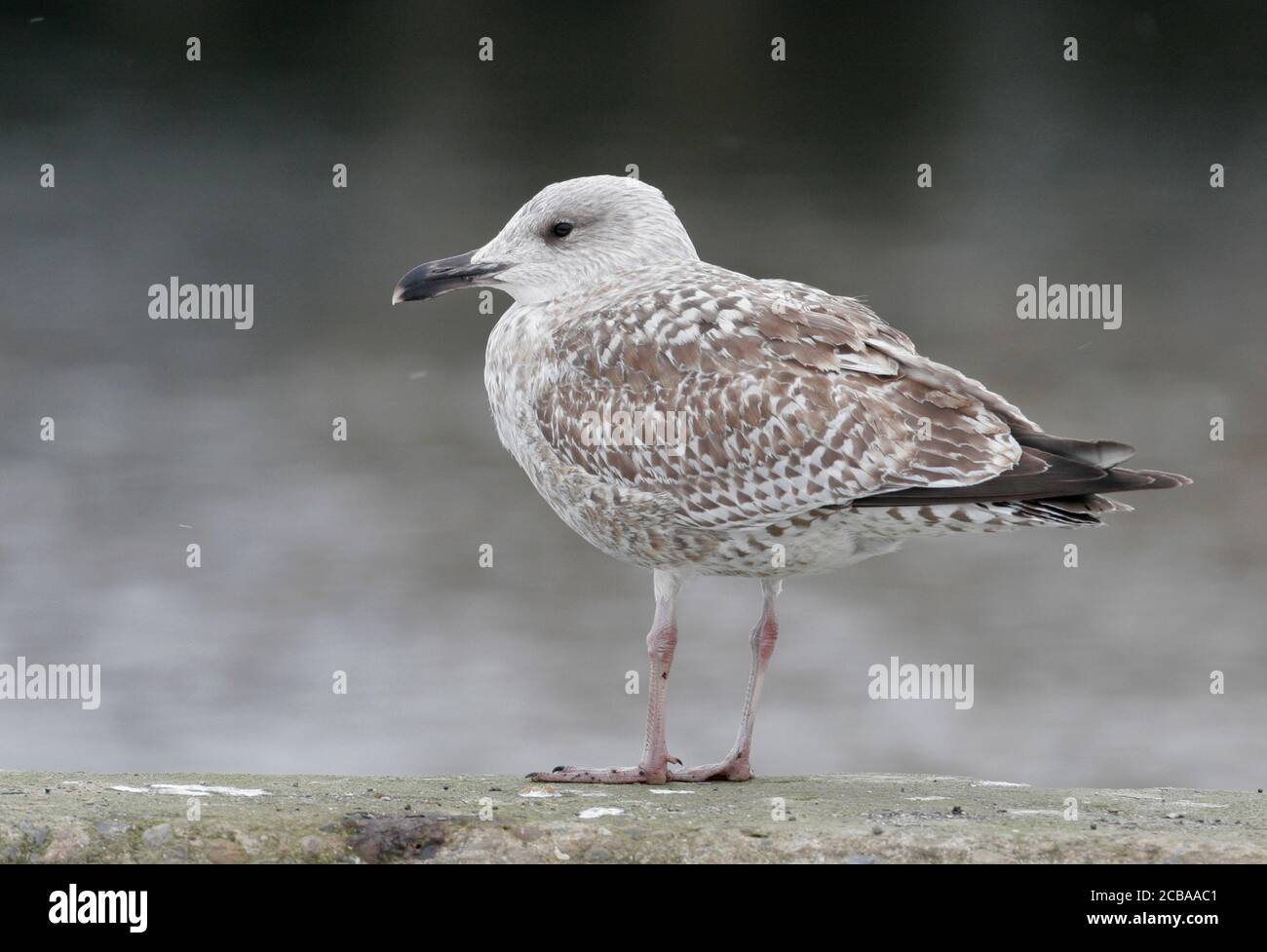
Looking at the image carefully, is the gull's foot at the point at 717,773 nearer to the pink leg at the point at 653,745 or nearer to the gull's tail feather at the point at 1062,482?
the pink leg at the point at 653,745

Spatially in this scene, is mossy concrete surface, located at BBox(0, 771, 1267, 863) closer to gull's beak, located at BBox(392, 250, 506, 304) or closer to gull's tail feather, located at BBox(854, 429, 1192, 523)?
gull's tail feather, located at BBox(854, 429, 1192, 523)

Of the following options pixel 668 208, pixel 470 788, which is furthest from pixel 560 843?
pixel 668 208

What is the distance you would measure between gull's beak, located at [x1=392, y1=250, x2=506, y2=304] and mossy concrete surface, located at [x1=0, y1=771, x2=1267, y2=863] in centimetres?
246

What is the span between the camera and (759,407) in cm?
688

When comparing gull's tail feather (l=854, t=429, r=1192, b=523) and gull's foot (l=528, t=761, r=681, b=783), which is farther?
gull's foot (l=528, t=761, r=681, b=783)

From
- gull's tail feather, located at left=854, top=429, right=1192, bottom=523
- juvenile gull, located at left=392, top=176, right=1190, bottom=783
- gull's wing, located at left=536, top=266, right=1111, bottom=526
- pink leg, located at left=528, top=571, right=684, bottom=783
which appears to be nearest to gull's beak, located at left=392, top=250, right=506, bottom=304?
juvenile gull, located at left=392, top=176, right=1190, bottom=783

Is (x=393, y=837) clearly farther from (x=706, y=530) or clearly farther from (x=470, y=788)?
(x=706, y=530)

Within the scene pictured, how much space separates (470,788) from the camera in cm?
691

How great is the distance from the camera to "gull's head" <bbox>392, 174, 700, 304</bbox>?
7695mm

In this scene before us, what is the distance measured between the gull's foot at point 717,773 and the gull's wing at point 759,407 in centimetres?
121

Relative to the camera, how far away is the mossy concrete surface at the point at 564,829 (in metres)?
5.68

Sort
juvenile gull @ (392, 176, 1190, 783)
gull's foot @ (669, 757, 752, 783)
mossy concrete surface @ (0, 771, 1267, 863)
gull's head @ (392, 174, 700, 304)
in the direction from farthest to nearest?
gull's head @ (392, 174, 700, 304)
gull's foot @ (669, 757, 752, 783)
juvenile gull @ (392, 176, 1190, 783)
mossy concrete surface @ (0, 771, 1267, 863)

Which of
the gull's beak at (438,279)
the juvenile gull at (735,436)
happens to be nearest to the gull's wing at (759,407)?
the juvenile gull at (735,436)

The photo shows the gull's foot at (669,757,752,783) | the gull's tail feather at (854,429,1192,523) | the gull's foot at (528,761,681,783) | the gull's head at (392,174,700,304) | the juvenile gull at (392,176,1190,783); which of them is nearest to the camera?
the gull's tail feather at (854,429,1192,523)
